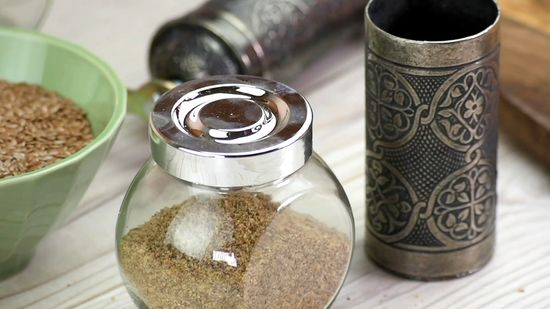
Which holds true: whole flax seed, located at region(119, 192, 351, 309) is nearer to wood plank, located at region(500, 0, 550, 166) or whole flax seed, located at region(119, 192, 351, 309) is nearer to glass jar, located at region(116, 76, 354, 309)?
glass jar, located at region(116, 76, 354, 309)

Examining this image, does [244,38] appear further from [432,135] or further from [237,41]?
[432,135]

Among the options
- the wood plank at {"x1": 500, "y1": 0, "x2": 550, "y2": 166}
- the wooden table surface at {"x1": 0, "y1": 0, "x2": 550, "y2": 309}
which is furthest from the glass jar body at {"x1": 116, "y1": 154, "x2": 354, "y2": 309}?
the wood plank at {"x1": 500, "y1": 0, "x2": 550, "y2": 166}

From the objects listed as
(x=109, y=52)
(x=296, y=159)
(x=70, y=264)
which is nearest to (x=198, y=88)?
(x=296, y=159)

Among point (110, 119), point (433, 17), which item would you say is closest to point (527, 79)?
point (433, 17)

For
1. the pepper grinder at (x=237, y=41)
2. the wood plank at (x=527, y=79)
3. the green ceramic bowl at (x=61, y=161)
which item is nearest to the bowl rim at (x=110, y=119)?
the green ceramic bowl at (x=61, y=161)

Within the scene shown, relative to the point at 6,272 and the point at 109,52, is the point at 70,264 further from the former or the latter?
the point at 109,52

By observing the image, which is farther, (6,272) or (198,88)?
(6,272)
